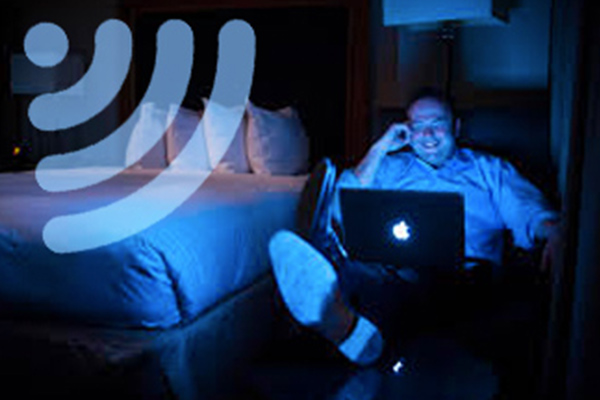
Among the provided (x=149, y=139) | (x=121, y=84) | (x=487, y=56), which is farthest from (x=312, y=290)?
(x=121, y=84)

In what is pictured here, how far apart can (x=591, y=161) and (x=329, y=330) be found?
910 mm

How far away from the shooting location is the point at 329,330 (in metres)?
1.76

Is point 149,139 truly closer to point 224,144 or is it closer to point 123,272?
point 224,144

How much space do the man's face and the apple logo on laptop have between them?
1.62 feet

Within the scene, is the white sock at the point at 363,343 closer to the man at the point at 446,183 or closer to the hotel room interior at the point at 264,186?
the man at the point at 446,183

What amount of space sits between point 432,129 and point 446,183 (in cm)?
23

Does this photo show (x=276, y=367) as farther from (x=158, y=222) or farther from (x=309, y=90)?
(x=309, y=90)

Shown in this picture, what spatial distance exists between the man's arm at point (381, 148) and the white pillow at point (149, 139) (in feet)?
5.25

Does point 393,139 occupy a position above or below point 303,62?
below

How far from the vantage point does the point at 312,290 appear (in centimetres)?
170

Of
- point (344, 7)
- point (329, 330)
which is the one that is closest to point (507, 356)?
point (329, 330)

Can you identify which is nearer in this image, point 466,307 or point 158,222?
point 158,222

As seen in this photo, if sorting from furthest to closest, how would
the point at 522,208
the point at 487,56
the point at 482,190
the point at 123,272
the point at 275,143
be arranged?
the point at 275,143, the point at 487,56, the point at 482,190, the point at 522,208, the point at 123,272

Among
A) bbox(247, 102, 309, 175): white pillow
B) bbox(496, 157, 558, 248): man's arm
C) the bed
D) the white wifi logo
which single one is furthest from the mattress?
bbox(247, 102, 309, 175): white pillow
